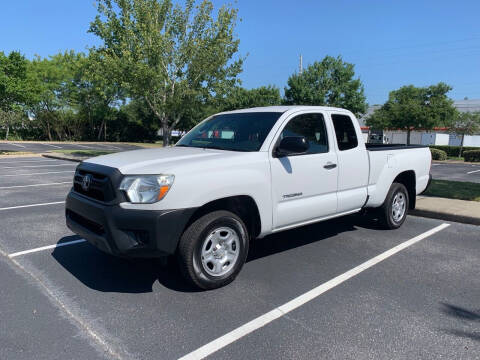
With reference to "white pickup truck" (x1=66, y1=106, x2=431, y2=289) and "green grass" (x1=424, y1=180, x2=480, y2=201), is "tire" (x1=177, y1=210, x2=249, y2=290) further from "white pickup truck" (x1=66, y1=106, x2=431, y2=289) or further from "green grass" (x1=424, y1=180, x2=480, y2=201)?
"green grass" (x1=424, y1=180, x2=480, y2=201)

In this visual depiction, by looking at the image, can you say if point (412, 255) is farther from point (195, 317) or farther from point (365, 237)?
point (195, 317)

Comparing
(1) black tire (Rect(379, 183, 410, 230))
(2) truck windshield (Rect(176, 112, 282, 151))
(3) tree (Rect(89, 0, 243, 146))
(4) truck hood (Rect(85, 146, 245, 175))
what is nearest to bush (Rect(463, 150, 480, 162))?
(3) tree (Rect(89, 0, 243, 146))

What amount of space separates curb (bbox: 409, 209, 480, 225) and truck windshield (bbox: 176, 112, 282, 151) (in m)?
4.38

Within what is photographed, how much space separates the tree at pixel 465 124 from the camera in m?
36.2

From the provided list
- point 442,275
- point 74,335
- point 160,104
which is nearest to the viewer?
point 74,335

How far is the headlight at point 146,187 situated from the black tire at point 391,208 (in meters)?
3.93

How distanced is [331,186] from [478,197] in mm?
5877

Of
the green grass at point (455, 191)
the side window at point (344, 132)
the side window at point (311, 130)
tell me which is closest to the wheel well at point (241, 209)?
the side window at point (311, 130)

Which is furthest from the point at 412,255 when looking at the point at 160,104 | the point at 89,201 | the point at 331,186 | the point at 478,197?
the point at 160,104

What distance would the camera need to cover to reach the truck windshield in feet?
14.6

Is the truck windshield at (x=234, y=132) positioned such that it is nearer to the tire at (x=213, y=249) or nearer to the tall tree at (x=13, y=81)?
the tire at (x=213, y=249)

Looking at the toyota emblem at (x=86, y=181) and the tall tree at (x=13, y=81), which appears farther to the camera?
the tall tree at (x=13, y=81)

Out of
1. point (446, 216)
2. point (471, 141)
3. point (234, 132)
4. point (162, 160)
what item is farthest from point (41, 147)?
point (471, 141)

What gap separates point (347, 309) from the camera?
11.5ft
